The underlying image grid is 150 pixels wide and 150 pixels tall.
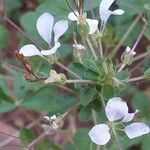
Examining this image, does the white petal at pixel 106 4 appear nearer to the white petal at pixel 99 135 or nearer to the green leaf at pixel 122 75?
the green leaf at pixel 122 75

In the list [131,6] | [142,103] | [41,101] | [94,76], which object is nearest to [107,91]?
[94,76]

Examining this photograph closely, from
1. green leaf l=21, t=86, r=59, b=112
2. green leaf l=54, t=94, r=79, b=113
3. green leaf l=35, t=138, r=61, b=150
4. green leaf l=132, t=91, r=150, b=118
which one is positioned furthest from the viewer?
green leaf l=132, t=91, r=150, b=118

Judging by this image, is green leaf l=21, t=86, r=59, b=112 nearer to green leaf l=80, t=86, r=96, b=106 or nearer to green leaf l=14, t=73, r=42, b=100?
green leaf l=14, t=73, r=42, b=100

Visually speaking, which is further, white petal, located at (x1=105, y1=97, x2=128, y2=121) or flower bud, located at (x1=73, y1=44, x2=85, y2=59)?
flower bud, located at (x1=73, y1=44, x2=85, y2=59)

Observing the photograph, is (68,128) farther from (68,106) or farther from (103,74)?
(103,74)

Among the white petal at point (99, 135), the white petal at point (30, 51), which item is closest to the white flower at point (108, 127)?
the white petal at point (99, 135)

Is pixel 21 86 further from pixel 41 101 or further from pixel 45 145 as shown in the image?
pixel 45 145

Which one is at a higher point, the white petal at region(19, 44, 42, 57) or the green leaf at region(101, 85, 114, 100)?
the white petal at region(19, 44, 42, 57)

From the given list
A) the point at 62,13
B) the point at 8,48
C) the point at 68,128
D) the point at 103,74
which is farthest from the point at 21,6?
the point at 103,74

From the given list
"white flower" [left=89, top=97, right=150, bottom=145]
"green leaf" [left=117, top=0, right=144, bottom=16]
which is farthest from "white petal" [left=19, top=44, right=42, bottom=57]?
"green leaf" [left=117, top=0, right=144, bottom=16]
